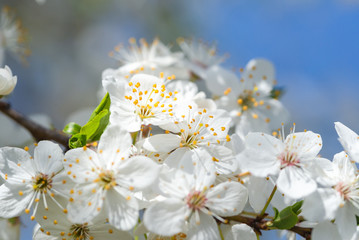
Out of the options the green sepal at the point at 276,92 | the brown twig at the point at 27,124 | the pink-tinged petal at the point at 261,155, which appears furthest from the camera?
the green sepal at the point at 276,92

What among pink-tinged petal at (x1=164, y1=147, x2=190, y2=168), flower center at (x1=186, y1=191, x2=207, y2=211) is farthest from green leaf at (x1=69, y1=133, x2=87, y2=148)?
flower center at (x1=186, y1=191, x2=207, y2=211)

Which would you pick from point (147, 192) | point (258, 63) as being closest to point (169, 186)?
point (147, 192)

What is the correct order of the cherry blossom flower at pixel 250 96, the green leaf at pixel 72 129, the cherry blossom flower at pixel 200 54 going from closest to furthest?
the green leaf at pixel 72 129 → the cherry blossom flower at pixel 250 96 → the cherry blossom flower at pixel 200 54

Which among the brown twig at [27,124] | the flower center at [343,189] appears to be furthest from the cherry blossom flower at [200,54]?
the flower center at [343,189]

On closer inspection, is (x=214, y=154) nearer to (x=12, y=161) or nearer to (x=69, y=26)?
(x=12, y=161)

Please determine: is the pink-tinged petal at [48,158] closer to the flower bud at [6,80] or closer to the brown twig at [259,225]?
the flower bud at [6,80]
